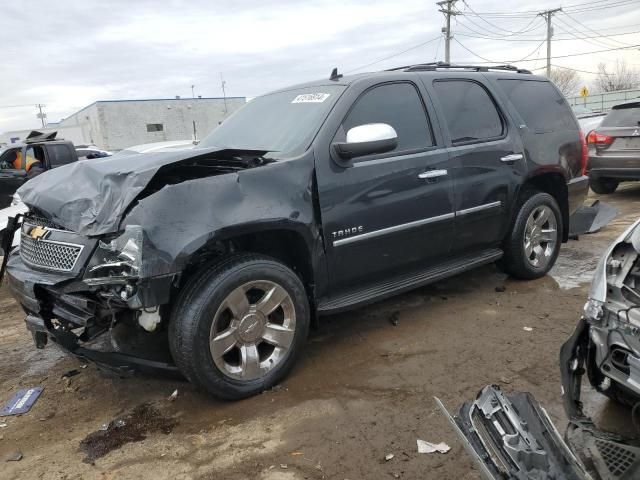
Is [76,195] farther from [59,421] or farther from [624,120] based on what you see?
[624,120]

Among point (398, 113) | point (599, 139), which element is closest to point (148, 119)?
point (599, 139)

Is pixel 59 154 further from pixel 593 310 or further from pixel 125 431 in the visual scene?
pixel 593 310

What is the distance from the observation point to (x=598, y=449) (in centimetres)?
207

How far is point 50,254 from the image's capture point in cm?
306

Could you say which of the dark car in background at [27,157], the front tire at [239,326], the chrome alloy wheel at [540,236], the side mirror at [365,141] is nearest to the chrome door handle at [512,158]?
the chrome alloy wheel at [540,236]

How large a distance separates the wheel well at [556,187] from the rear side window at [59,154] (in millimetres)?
8020

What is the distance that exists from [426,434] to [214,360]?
1.25m

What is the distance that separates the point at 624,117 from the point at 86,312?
348 inches

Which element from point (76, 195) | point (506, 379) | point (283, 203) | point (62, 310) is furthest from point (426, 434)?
point (76, 195)

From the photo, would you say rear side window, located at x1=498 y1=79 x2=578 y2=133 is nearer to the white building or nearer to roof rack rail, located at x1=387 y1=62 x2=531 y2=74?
roof rack rail, located at x1=387 y1=62 x2=531 y2=74

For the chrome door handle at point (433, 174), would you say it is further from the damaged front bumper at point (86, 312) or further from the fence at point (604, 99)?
the fence at point (604, 99)

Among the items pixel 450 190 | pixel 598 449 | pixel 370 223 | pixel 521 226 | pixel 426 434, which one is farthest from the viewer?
pixel 521 226

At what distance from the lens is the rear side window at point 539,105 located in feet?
15.7

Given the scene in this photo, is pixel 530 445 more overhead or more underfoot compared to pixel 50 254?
more underfoot
